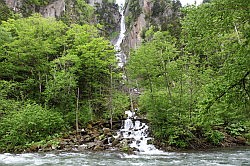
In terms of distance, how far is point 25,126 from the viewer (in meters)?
17.2

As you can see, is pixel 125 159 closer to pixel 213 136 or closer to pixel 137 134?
pixel 137 134

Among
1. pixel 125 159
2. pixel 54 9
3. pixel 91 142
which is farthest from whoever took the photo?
pixel 54 9

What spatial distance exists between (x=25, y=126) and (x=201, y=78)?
11667 millimetres

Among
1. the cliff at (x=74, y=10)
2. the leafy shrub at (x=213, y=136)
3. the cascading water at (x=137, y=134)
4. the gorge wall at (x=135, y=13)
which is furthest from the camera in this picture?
the cliff at (x=74, y=10)

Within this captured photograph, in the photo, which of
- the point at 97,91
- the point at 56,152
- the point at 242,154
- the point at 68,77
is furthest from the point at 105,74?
the point at 242,154

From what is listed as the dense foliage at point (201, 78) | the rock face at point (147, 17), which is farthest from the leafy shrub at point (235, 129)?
the rock face at point (147, 17)

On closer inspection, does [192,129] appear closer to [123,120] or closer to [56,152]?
[123,120]

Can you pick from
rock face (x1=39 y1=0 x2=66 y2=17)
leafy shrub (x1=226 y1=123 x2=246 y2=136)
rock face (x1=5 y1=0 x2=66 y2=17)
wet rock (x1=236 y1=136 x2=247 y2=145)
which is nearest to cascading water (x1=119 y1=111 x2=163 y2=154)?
leafy shrub (x1=226 y1=123 x2=246 y2=136)

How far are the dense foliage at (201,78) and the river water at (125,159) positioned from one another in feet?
5.84

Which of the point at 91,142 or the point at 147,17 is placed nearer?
the point at 91,142

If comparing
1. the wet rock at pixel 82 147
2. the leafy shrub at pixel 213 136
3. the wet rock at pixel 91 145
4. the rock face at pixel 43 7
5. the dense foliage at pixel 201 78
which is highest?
the rock face at pixel 43 7

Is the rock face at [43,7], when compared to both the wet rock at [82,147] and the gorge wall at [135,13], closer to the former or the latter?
the gorge wall at [135,13]

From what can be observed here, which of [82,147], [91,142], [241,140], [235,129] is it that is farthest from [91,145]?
[235,129]

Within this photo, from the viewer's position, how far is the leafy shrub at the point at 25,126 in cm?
1673
